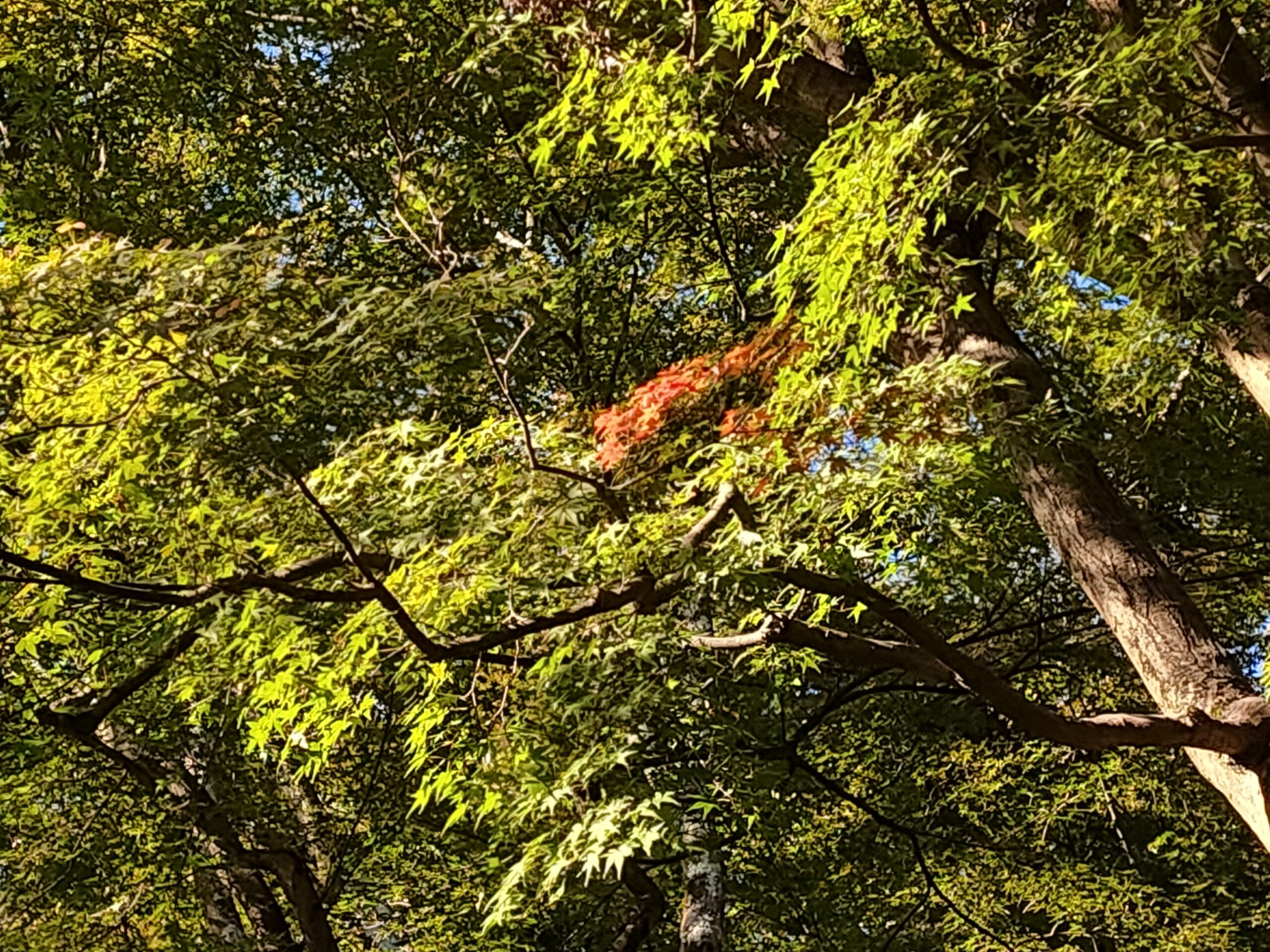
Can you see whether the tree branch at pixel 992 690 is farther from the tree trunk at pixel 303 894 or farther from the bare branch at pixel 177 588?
the tree trunk at pixel 303 894

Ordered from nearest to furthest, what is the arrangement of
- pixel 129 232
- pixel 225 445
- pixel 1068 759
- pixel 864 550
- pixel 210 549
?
pixel 225 445, pixel 210 549, pixel 864 550, pixel 129 232, pixel 1068 759

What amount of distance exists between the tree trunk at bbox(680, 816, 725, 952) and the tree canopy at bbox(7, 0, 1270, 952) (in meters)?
0.05

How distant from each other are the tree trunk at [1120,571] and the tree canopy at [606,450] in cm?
2

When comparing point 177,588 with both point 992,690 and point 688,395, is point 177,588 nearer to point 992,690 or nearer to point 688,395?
point 688,395

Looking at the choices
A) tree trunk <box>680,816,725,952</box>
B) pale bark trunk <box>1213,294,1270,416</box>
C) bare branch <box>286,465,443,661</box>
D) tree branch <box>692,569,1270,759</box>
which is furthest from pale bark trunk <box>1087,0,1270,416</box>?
tree trunk <box>680,816,725,952</box>

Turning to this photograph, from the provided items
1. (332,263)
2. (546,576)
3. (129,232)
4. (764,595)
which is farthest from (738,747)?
(129,232)

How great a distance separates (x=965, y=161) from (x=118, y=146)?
5009mm

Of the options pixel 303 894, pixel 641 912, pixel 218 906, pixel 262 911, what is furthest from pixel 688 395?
pixel 218 906

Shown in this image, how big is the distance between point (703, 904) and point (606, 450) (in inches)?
132

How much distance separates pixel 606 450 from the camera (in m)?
4.18

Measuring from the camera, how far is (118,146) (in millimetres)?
6672

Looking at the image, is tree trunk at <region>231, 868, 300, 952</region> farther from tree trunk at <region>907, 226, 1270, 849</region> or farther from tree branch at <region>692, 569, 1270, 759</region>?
tree trunk at <region>907, 226, 1270, 849</region>

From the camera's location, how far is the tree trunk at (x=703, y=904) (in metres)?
6.30

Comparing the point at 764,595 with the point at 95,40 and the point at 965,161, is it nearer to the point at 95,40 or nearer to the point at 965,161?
the point at 965,161
